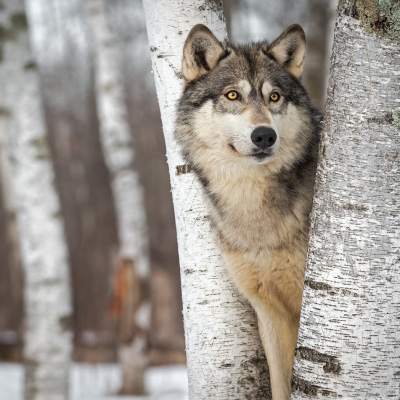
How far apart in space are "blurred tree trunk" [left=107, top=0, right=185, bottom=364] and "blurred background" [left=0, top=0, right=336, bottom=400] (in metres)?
0.03

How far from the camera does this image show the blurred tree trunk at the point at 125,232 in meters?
8.05

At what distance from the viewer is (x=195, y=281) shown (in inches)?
111

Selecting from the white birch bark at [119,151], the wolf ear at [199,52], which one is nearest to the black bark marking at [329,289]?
the wolf ear at [199,52]

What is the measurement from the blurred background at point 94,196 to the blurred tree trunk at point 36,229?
2 centimetres

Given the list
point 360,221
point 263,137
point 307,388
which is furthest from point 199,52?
point 307,388

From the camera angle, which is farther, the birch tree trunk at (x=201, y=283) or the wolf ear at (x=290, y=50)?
the wolf ear at (x=290, y=50)

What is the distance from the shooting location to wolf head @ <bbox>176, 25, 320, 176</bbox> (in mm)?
2914

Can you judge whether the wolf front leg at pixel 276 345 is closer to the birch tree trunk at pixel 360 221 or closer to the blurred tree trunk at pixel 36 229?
the birch tree trunk at pixel 360 221

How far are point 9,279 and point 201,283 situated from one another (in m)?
9.65

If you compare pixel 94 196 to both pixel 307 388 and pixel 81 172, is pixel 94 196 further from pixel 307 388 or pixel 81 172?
pixel 307 388

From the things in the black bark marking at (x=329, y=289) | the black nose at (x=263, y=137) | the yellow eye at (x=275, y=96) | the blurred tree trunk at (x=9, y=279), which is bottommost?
the blurred tree trunk at (x=9, y=279)

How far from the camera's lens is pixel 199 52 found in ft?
9.84

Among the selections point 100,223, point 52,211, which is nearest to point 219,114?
point 52,211

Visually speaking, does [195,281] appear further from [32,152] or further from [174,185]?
[32,152]
